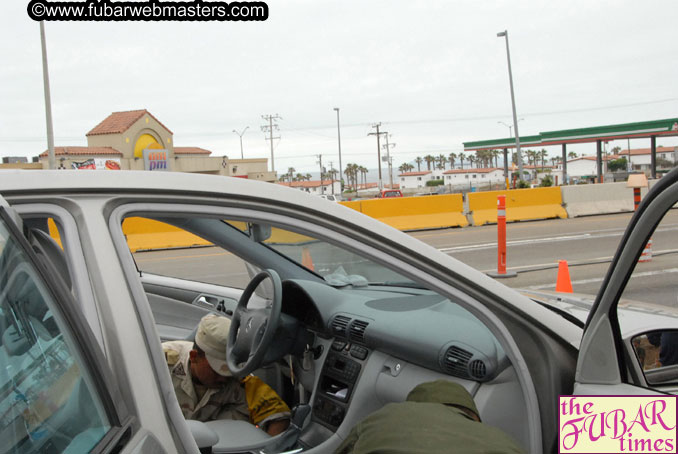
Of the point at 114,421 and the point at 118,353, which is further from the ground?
the point at 118,353

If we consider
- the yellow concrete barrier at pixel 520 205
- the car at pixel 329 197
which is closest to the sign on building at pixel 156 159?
the car at pixel 329 197

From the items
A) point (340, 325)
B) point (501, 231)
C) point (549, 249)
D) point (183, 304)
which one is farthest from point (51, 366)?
point (549, 249)

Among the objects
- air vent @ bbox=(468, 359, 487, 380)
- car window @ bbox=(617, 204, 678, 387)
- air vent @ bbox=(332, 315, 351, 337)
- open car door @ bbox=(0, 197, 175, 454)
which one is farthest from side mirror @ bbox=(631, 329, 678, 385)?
open car door @ bbox=(0, 197, 175, 454)

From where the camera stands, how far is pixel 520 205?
59.2ft

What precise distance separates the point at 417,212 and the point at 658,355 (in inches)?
602

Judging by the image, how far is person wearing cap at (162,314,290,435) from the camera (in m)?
2.90

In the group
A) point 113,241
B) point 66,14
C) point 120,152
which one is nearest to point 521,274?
point 66,14

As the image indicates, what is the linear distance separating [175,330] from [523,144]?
4828cm

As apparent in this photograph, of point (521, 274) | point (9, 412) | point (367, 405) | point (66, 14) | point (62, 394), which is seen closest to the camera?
point (9, 412)

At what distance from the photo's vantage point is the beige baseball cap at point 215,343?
113 inches

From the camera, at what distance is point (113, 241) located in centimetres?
142

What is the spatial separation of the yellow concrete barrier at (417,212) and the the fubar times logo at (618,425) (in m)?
14.9

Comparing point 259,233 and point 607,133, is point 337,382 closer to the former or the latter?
point 259,233

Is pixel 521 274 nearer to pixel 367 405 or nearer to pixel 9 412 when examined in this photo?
pixel 367 405
